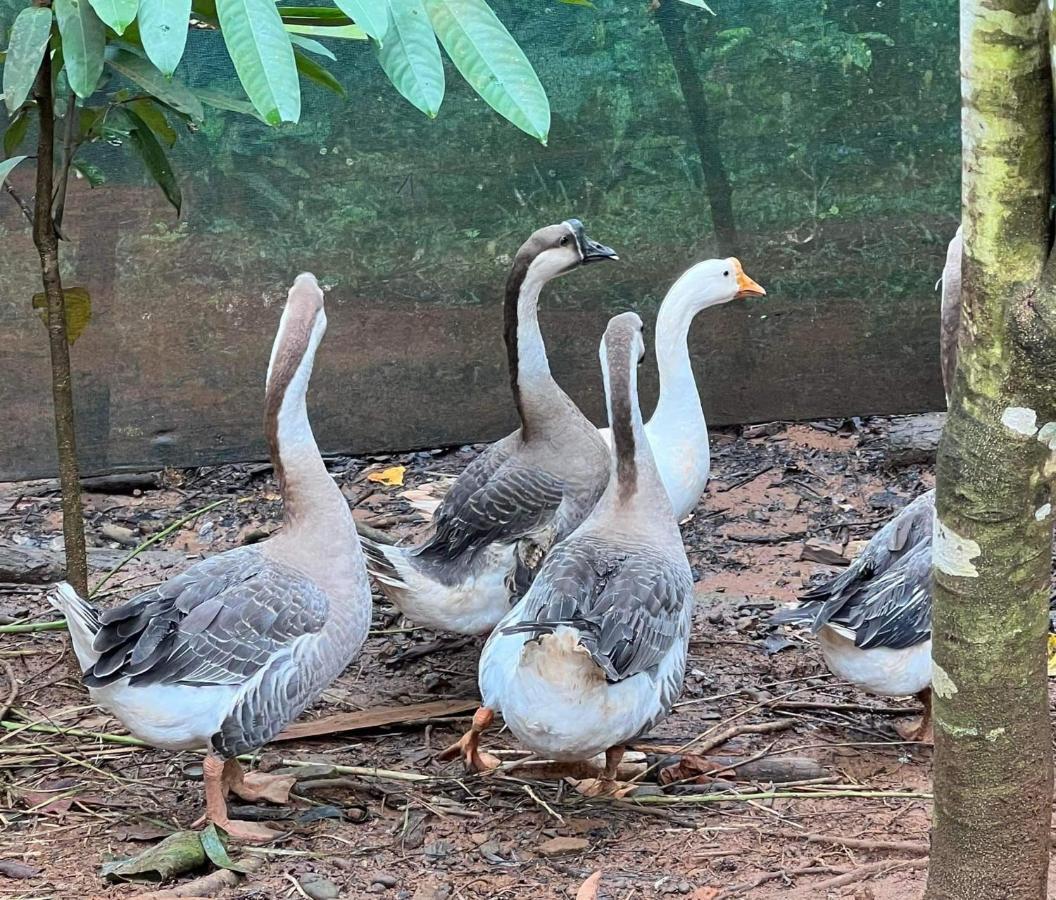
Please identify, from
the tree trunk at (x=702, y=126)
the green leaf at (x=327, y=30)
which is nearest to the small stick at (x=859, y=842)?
the green leaf at (x=327, y=30)

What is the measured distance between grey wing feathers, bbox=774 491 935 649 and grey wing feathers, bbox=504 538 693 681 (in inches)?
13.5

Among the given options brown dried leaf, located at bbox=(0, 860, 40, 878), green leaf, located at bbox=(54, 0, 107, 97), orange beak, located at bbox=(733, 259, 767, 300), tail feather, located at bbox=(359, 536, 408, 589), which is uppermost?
green leaf, located at bbox=(54, 0, 107, 97)

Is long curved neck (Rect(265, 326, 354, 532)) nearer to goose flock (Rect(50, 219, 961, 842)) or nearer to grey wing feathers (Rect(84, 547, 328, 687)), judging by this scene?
goose flock (Rect(50, 219, 961, 842))

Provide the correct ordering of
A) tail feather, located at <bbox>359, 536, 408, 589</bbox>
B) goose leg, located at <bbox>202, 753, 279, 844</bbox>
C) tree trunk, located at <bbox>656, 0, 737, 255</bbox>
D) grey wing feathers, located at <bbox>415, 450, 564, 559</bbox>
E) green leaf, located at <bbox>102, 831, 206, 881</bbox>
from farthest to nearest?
tree trunk, located at <bbox>656, 0, 737, 255</bbox> < grey wing feathers, located at <bbox>415, 450, 564, 559</bbox> < tail feather, located at <bbox>359, 536, 408, 589</bbox> < goose leg, located at <bbox>202, 753, 279, 844</bbox> < green leaf, located at <bbox>102, 831, 206, 881</bbox>

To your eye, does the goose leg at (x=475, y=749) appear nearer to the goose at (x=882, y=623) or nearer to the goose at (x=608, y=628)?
the goose at (x=608, y=628)

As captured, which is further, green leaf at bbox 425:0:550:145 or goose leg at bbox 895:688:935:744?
goose leg at bbox 895:688:935:744

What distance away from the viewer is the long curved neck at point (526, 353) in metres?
5.05

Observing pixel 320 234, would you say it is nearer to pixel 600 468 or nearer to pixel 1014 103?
pixel 600 468

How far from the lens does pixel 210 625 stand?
12.0 ft

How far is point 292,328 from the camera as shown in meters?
3.82

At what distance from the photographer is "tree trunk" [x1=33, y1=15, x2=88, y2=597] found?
390 cm

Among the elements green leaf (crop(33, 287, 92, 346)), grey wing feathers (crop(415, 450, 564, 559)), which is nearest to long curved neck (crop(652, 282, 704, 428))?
grey wing feathers (crop(415, 450, 564, 559))

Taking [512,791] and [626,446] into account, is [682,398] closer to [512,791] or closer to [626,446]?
[626,446]

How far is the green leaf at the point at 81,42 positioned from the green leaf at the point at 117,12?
31.7 inches
